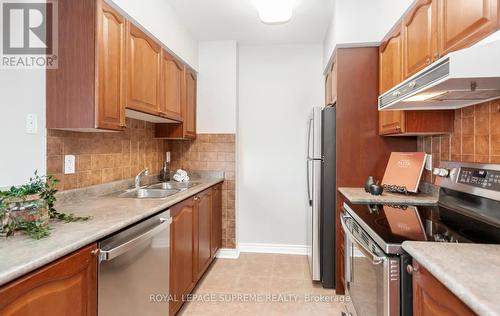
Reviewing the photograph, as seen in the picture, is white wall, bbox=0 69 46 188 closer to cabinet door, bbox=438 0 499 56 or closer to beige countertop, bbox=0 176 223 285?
beige countertop, bbox=0 176 223 285

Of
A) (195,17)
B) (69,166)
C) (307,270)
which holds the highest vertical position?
(195,17)

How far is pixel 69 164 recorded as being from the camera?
178 cm

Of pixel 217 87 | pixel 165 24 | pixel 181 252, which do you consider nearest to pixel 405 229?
pixel 181 252

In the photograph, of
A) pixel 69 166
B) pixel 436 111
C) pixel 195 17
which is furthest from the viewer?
pixel 195 17

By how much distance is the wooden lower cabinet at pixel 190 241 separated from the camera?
1.96 m

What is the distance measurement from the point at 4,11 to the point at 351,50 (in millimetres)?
2431

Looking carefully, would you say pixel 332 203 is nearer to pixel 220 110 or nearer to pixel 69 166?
pixel 220 110

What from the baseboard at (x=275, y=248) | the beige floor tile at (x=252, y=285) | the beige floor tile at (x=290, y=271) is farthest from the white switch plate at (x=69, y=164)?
the baseboard at (x=275, y=248)

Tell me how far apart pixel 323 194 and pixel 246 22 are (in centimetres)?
189

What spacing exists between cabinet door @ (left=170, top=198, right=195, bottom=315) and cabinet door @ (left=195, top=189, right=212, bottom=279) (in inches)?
5.8

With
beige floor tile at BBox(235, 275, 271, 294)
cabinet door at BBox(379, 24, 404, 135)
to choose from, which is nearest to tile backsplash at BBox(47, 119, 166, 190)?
beige floor tile at BBox(235, 275, 271, 294)

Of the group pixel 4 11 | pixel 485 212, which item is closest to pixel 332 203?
pixel 485 212

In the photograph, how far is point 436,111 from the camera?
1.91m

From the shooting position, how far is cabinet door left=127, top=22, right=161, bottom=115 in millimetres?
1965
